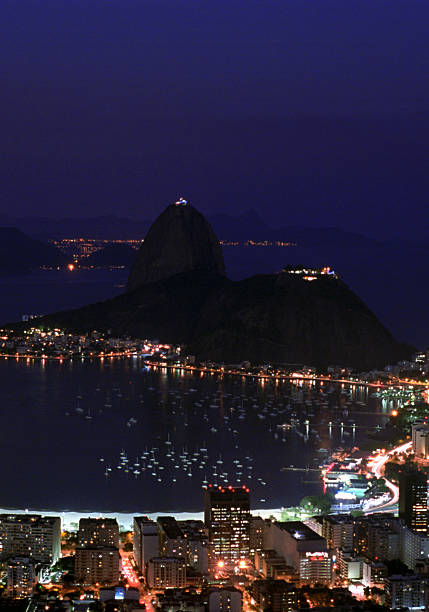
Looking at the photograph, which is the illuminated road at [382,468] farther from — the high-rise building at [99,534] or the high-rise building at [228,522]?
the high-rise building at [99,534]

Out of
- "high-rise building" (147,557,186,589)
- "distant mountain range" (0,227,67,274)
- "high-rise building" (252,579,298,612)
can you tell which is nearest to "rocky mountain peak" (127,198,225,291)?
"distant mountain range" (0,227,67,274)

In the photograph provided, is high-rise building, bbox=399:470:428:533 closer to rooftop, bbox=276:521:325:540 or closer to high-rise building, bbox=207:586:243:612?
rooftop, bbox=276:521:325:540

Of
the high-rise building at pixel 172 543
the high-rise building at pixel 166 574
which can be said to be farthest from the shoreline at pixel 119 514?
the high-rise building at pixel 166 574

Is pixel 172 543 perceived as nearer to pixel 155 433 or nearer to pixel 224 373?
pixel 155 433

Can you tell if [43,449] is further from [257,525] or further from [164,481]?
[257,525]

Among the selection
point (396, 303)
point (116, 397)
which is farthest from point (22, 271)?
point (116, 397)

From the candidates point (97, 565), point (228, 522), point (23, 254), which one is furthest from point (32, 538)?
point (23, 254)
